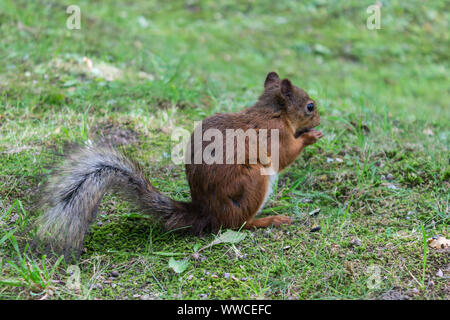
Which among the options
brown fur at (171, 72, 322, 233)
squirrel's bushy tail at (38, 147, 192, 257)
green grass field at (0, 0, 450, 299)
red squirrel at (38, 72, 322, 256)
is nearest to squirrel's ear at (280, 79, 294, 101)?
red squirrel at (38, 72, 322, 256)

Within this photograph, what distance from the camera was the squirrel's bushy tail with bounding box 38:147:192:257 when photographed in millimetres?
1923

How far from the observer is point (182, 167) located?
Result: 304 centimetres

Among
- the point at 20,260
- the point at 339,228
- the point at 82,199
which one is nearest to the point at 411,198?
the point at 339,228

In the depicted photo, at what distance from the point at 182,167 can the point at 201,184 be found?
31.5 inches

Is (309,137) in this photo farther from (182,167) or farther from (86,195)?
(86,195)

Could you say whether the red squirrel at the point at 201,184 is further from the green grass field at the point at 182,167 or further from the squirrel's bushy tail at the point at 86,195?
the green grass field at the point at 182,167

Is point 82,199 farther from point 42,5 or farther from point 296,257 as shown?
point 42,5

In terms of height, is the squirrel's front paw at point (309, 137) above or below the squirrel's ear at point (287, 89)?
below

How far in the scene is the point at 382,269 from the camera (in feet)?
6.79

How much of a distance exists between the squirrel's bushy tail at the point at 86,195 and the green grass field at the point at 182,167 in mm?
102

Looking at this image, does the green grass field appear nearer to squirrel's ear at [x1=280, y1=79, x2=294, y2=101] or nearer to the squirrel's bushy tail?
the squirrel's bushy tail

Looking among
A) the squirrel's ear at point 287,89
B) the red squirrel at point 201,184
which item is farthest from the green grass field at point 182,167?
the squirrel's ear at point 287,89

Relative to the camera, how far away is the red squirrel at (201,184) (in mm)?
1948

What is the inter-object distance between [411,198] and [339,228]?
1.88ft
